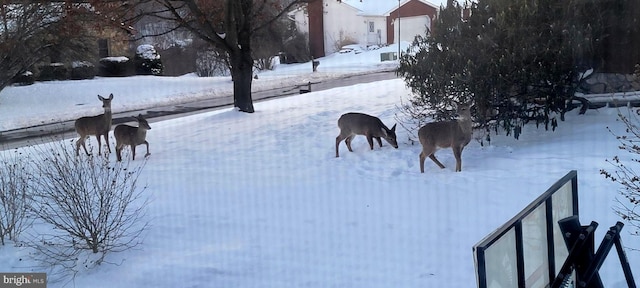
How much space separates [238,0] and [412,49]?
6372 millimetres

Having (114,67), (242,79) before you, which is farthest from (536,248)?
(114,67)

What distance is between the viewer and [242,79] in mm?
17547

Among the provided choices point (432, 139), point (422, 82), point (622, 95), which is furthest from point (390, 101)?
point (432, 139)

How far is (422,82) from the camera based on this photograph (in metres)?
11.5

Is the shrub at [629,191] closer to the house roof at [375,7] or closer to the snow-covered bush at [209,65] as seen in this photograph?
the snow-covered bush at [209,65]

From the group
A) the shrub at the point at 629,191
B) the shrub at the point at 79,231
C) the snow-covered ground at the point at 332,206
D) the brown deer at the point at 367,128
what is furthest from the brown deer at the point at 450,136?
the shrub at the point at 79,231

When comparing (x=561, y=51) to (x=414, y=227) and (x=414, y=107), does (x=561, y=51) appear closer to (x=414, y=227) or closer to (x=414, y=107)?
(x=414, y=107)

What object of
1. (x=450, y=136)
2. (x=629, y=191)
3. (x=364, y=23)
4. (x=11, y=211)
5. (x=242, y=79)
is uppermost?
(x=364, y=23)

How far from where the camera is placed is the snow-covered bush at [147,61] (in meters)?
38.3

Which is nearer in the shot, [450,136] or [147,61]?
[450,136]

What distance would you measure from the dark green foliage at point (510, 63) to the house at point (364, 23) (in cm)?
3727

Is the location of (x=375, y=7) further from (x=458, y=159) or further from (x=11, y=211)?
(x=11, y=211)

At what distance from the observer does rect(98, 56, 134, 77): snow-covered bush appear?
36.3 metres

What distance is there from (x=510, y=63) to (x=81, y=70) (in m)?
29.1
